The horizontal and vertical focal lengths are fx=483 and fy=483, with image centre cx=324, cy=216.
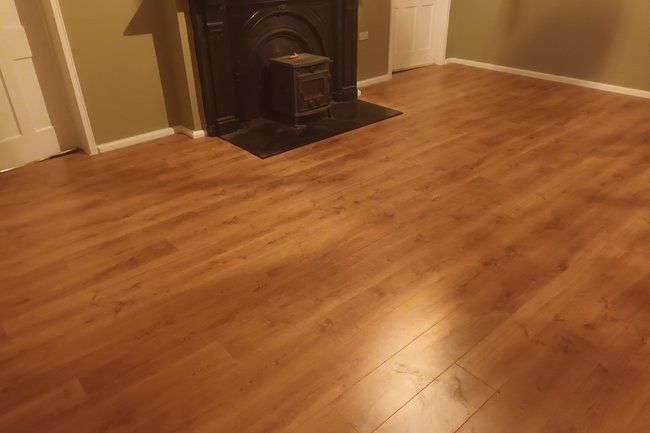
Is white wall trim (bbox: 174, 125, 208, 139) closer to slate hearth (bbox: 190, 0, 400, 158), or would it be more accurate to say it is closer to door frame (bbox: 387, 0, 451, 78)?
slate hearth (bbox: 190, 0, 400, 158)

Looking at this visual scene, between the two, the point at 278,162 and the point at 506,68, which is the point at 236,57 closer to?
the point at 278,162

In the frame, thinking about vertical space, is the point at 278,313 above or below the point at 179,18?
below

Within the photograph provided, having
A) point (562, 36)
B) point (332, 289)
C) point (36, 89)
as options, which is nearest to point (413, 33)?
point (562, 36)

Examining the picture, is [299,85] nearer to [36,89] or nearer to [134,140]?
[134,140]

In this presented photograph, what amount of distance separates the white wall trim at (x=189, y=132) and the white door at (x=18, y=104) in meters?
0.88

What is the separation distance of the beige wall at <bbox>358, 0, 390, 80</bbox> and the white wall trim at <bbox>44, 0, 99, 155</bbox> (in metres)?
2.69

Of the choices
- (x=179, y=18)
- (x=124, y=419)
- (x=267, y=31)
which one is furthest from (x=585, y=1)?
(x=124, y=419)

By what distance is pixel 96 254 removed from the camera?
2408 mm

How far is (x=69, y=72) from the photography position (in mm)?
3248

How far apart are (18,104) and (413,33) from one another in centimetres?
415

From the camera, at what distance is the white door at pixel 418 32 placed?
5.46 m

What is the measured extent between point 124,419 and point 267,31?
10.5 ft

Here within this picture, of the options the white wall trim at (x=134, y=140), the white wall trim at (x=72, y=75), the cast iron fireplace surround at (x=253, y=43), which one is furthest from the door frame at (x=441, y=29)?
the white wall trim at (x=72, y=75)

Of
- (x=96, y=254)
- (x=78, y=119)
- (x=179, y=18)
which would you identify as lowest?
(x=96, y=254)
